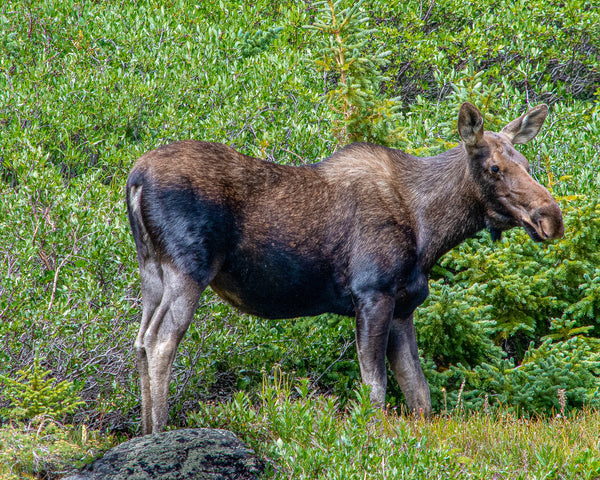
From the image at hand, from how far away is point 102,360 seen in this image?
7328mm

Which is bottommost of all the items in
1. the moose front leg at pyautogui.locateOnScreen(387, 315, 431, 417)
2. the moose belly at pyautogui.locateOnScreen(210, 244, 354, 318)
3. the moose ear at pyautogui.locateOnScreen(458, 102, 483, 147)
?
the moose front leg at pyautogui.locateOnScreen(387, 315, 431, 417)

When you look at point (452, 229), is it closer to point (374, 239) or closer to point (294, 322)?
point (374, 239)

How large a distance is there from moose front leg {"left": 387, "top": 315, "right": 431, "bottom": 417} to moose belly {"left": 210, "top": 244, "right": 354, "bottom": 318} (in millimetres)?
543

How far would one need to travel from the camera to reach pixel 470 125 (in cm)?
635

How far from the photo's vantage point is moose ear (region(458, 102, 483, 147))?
6234 mm

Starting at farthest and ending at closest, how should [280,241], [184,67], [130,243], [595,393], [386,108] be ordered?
[184,67] < [386,108] < [130,243] < [595,393] < [280,241]

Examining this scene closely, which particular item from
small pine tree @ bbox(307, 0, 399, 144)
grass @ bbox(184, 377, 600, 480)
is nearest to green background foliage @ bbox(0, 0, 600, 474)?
small pine tree @ bbox(307, 0, 399, 144)

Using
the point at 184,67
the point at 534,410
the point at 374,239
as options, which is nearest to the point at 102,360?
the point at 374,239

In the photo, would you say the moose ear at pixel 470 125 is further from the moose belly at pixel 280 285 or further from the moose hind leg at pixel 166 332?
the moose hind leg at pixel 166 332

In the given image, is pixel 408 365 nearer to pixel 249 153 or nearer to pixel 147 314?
pixel 147 314

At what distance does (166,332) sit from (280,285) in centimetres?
102

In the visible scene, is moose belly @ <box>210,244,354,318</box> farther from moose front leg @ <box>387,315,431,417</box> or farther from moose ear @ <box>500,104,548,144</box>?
moose ear @ <box>500,104,548,144</box>

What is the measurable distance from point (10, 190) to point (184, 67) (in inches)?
192

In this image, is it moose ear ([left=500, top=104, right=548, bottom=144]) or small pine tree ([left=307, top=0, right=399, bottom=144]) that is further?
small pine tree ([left=307, top=0, right=399, bottom=144])
